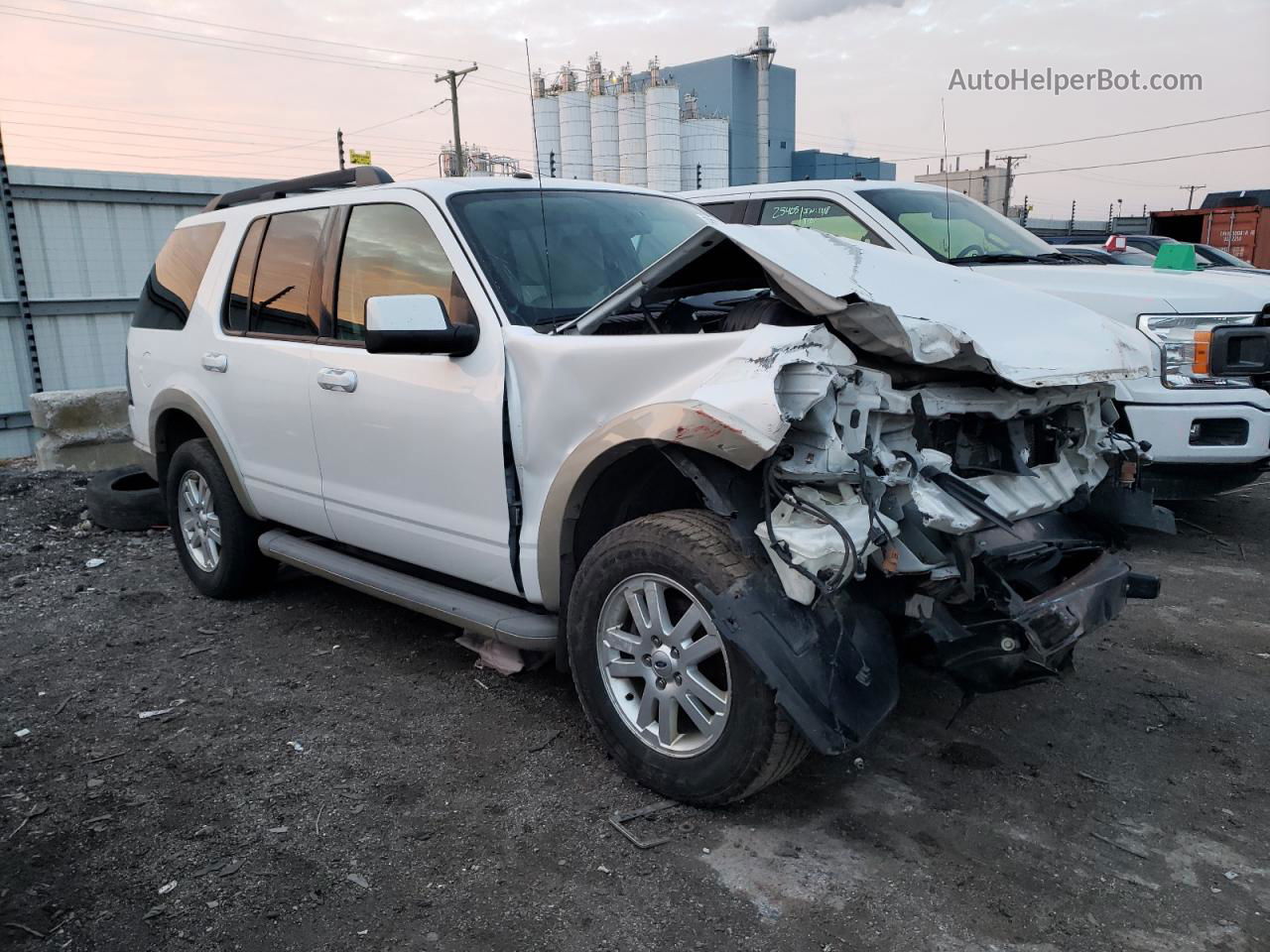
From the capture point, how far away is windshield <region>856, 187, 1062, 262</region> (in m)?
6.18

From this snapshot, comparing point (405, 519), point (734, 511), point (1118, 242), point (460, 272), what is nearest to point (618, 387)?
point (734, 511)

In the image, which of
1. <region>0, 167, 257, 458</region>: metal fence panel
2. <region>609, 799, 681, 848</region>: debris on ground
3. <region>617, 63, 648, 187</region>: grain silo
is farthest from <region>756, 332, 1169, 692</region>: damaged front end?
<region>617, 63, 648, 187</region>: grain silo

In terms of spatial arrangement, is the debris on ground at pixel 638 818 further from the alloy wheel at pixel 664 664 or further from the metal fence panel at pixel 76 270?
the metal fence panel at pixel 76 270

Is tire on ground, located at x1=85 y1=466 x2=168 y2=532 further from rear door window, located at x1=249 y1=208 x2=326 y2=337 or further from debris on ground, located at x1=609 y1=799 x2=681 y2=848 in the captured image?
debris on ground, located at x1=609 y1=799 x2=681 y2=848

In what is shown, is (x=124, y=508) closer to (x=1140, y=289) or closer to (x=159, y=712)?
(x=159, y=712)

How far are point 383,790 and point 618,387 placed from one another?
1.52m

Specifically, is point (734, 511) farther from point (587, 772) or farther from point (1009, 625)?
point (587, 772)

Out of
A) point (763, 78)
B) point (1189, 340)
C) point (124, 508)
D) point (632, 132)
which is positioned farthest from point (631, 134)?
point (1189, 340)

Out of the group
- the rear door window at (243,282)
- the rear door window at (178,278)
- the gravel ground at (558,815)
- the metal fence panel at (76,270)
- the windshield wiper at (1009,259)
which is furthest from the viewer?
the metal fence panel at (76,270)

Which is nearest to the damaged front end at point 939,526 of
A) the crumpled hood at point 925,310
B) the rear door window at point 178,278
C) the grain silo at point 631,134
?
the crumpled hood at point 925,310

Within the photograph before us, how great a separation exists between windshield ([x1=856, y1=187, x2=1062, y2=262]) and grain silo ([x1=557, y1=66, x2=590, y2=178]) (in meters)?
31.6

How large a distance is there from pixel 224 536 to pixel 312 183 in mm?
1826

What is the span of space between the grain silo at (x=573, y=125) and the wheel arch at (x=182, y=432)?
33.1 meters

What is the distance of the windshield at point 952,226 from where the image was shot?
618cm
